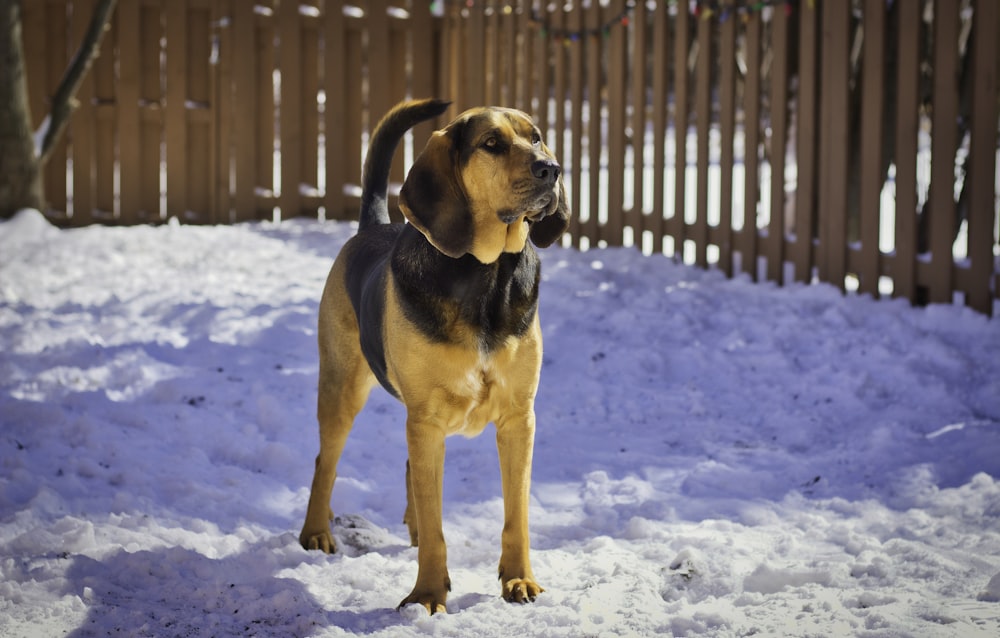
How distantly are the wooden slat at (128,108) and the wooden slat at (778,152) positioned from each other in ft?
21.6

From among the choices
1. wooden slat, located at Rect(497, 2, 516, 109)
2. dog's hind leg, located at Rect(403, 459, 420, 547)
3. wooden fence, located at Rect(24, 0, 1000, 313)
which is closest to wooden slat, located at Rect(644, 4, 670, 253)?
wooden fence, located at Rect(24, 0, 1000, 313)

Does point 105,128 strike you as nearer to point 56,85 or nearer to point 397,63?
point 56,85

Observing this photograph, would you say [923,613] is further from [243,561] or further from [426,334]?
[243,561]

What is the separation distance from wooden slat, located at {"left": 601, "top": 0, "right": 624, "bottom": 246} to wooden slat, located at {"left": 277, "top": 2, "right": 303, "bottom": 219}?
11.6 ft

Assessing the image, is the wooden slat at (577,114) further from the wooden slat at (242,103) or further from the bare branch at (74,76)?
the bare branch at (74,76)

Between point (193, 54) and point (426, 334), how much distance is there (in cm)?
904

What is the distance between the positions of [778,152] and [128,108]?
676 centimetres

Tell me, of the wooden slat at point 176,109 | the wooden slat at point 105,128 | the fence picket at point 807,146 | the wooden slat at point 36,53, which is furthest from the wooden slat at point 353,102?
the fence picket at point 807,146

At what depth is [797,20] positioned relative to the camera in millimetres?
8812

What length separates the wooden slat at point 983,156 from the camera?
23.0 feet

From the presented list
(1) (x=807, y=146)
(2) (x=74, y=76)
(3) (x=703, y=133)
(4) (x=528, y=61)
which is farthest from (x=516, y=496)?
(2) (x=74, y=76)

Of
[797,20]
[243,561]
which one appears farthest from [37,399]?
[797,20]

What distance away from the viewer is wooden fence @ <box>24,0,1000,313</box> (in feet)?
24.4

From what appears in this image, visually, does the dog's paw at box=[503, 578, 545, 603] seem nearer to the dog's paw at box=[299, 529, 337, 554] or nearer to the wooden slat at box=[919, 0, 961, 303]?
the dog's paw at box=[299, 529, 337, 554]
